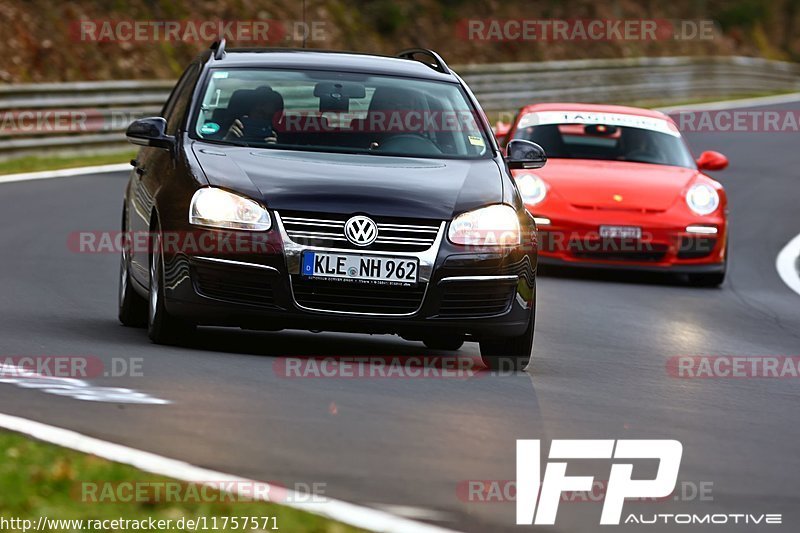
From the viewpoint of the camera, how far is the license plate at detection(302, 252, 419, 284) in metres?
8.43

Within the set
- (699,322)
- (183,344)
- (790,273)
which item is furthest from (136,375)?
(790,273)

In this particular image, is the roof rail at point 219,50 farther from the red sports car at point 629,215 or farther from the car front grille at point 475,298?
the red sports car at point 629,215

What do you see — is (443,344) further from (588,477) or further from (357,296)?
(588,477)

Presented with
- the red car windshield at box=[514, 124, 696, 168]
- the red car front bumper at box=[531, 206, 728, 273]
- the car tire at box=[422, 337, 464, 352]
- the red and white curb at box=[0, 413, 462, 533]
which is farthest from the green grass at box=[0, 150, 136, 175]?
the red and white curb at box=[0, 413, 462, 533]

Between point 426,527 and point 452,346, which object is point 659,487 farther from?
point 452,346

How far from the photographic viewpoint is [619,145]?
16453mm

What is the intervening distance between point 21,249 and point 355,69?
5271mm

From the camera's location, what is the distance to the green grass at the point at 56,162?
71.3 feet

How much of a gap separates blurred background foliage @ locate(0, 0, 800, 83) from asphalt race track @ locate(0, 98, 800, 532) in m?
12.1

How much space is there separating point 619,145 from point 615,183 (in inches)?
47.5

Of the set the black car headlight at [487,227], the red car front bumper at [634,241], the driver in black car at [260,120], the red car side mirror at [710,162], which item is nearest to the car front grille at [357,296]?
the black car headlight at [487,227]

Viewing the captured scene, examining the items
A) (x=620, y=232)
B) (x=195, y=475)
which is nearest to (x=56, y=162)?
(x=620, y=232)

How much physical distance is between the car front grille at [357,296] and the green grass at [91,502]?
2716 mm

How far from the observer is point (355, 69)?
392 inches
